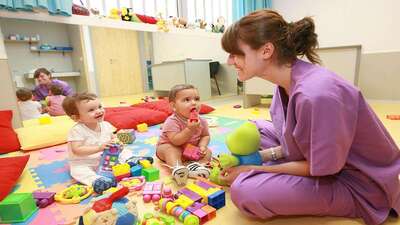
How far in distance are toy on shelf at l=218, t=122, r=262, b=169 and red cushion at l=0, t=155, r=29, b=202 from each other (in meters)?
0.80

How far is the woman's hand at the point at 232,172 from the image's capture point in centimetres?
83

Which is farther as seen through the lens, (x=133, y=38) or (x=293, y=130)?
(x=133, y=38)

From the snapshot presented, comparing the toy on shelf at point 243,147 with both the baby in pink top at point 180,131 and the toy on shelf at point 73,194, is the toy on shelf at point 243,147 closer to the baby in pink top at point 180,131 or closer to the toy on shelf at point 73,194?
Result: the baby in pink top at point 180,131

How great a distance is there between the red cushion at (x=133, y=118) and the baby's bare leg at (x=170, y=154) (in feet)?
2.56

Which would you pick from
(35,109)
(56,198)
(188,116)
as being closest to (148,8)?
(35,109)

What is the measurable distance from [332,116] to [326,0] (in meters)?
3.20

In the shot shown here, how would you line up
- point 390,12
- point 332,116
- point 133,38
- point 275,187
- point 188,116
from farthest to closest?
point 133,38
point 390,12
point 188,116
point 275,187
point 332,116

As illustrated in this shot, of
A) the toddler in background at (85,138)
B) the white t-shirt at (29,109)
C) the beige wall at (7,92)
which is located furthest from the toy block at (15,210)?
the white t-shirt at (29,109)

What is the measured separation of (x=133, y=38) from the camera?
354 cm

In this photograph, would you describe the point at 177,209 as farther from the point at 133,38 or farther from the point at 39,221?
the point at 133,38

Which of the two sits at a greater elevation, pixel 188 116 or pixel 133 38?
pixel 133 38

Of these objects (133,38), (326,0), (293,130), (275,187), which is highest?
(326,0)

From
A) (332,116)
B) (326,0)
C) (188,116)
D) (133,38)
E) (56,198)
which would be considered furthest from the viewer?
(133,38)

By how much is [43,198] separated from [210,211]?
1.94ft
